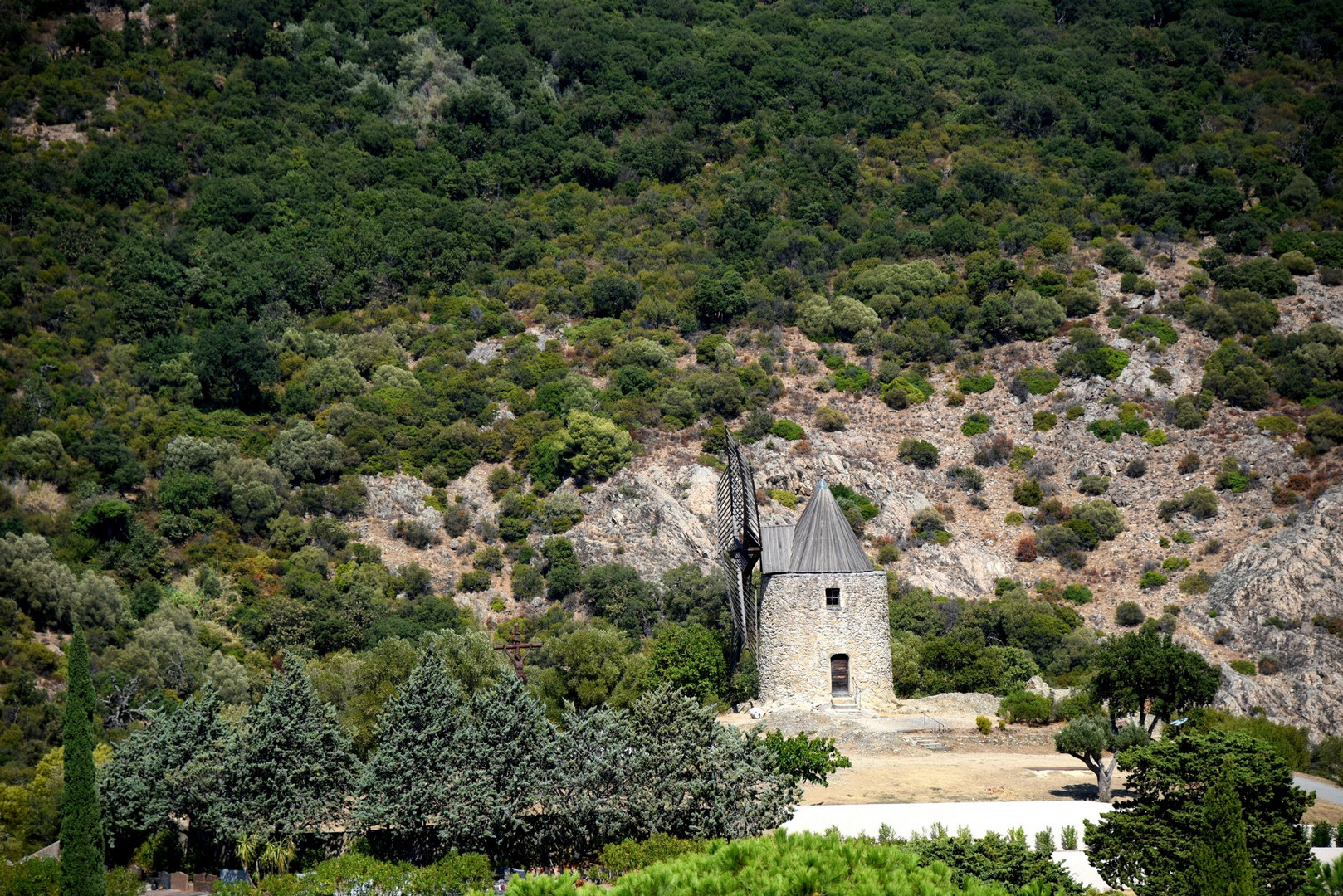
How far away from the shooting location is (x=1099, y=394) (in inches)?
A: 2808

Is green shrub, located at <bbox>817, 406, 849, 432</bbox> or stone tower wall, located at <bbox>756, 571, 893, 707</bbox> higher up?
green shrub, located at <bbox>817, 406, 849, 432</bbox>

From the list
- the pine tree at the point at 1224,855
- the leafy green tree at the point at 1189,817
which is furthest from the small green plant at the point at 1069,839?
the pine tree at the point at 1224,855

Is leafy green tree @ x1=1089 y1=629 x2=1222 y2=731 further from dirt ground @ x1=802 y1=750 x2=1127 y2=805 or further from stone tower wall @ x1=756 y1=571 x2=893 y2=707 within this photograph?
stone tower wall @ x1=756 y1=571 x2=893 y2=707

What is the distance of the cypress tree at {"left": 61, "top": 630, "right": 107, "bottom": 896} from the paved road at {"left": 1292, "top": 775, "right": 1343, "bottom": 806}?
88.5ft

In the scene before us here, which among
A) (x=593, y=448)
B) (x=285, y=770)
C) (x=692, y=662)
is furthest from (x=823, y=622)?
(x=593, y=448)

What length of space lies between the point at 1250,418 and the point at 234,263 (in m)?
58.1

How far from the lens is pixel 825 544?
42.0m

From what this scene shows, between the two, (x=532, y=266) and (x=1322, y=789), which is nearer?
(x=1322, y=789)

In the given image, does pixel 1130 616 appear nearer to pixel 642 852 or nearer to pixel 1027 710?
pixel 1027 710

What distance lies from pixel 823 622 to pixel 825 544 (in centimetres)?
254

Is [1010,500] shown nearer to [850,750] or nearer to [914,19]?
[850,750]

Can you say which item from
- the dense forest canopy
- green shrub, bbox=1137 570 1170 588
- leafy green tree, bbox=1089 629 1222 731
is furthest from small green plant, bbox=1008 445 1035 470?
leafy green tree, bbox=1089 629 1222 731

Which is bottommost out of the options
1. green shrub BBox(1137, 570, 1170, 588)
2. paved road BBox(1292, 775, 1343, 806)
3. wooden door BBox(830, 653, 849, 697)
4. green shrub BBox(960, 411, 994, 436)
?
paved road BBox(1292, 775, 1343, 806)

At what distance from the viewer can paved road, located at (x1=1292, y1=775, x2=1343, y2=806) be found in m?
32.0
